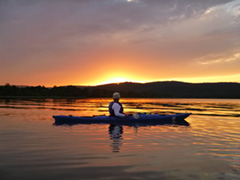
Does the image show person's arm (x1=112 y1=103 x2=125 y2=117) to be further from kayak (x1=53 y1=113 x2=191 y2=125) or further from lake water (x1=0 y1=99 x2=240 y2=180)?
lake water (x1=0 y1=99 x2=240 y2=180)

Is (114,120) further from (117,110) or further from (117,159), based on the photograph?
(117,159)

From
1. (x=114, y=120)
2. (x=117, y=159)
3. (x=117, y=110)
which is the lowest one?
(x=117, y=159)

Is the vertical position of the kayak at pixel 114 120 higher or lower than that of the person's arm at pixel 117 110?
lower

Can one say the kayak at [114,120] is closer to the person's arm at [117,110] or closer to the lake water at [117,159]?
the person's arm at [117,110]

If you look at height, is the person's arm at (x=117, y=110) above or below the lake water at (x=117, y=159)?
above

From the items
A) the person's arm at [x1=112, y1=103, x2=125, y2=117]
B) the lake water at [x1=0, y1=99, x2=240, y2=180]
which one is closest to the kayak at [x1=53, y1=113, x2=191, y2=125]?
the person's arm at [x1=112, y1=103, x2=125, y2=117]

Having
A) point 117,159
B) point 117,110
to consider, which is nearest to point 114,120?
point 117,110

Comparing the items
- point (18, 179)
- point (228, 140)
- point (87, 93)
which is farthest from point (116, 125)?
point (87, 93)

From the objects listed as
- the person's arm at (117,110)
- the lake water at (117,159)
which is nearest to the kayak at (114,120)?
the person's arm at (117,110)

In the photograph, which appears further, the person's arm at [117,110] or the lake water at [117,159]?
the person's arm at [117,110]

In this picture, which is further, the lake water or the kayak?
the kayak

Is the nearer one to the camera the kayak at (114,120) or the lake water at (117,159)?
the lake water at (117,159)

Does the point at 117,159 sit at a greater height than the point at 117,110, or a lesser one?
lesser

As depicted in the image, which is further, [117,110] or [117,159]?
[117,110]
